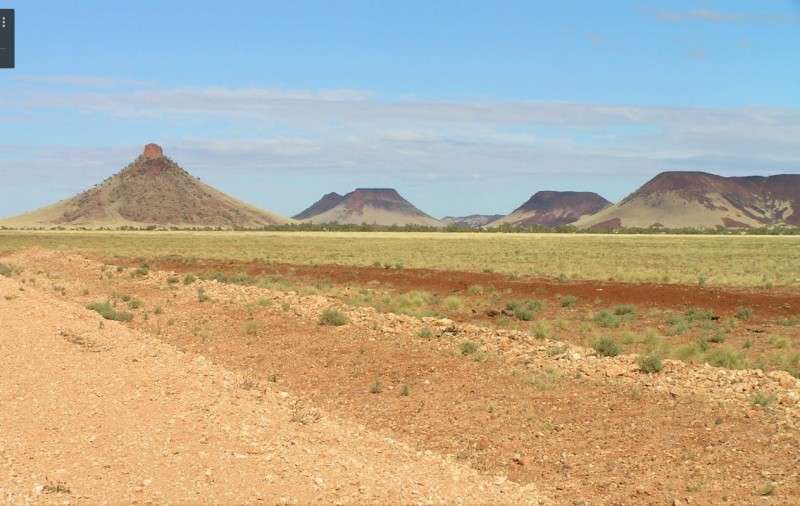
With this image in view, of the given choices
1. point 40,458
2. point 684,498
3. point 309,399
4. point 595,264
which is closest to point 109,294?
point 309,399

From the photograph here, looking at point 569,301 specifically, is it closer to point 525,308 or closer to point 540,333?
point 525,308

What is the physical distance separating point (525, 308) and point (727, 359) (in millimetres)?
9955

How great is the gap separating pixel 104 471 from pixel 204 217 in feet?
625

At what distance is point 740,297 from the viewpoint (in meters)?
31.4

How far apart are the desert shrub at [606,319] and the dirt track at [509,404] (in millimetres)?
5975

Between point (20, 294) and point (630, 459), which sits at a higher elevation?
point (20, 294)

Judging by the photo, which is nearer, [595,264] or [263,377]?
[263,377]

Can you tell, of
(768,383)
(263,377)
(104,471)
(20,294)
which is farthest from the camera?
(20,294)

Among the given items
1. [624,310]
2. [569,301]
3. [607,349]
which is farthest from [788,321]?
[607,349]

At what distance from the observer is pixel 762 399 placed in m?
13.7

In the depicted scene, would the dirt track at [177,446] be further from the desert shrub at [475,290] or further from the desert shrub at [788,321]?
the desert shrub at [475,290]

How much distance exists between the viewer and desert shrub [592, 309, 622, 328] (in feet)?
82.8

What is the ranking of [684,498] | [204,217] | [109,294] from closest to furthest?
[684,498], [109,294], [204,217]

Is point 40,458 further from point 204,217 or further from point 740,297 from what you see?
point 204,217
